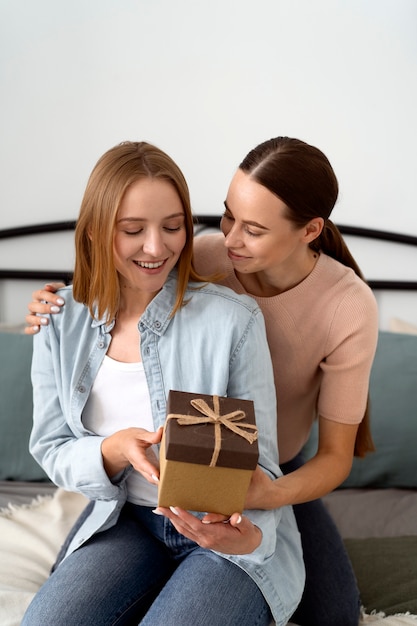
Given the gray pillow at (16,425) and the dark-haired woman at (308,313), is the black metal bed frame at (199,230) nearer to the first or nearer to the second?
the gray pillow at (16,425)

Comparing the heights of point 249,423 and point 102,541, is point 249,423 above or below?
above

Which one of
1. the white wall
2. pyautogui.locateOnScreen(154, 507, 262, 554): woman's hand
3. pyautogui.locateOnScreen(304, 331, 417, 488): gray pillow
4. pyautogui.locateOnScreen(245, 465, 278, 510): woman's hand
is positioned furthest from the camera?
the white wall

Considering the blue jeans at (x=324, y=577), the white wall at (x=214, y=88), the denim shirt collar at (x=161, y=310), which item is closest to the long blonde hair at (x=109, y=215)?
the denim shirt collar at (x=161, y=310)

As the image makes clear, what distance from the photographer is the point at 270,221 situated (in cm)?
125

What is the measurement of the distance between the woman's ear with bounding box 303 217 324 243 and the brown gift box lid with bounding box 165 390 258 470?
1.53 ft

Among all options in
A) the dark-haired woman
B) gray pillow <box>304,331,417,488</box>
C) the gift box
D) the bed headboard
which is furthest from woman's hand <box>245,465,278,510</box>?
the bed headboard

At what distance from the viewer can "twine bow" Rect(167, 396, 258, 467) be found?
3.04 ft

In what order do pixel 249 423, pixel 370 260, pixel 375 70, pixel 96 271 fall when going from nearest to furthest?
pixel 249 423, pixel 96 271, pixel 375 70, pixel 370 260

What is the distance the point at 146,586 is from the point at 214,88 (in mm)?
1466

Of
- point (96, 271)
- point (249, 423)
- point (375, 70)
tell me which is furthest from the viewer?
point (375, 70)

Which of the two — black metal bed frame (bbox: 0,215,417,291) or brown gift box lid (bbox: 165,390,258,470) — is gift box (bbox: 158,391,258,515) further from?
black metal bed frame (bbox: 0,215,417,291)

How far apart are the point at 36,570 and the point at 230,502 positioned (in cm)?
66

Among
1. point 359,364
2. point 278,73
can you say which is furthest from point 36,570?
point 278,73

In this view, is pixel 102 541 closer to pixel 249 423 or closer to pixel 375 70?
pixel 249 423
